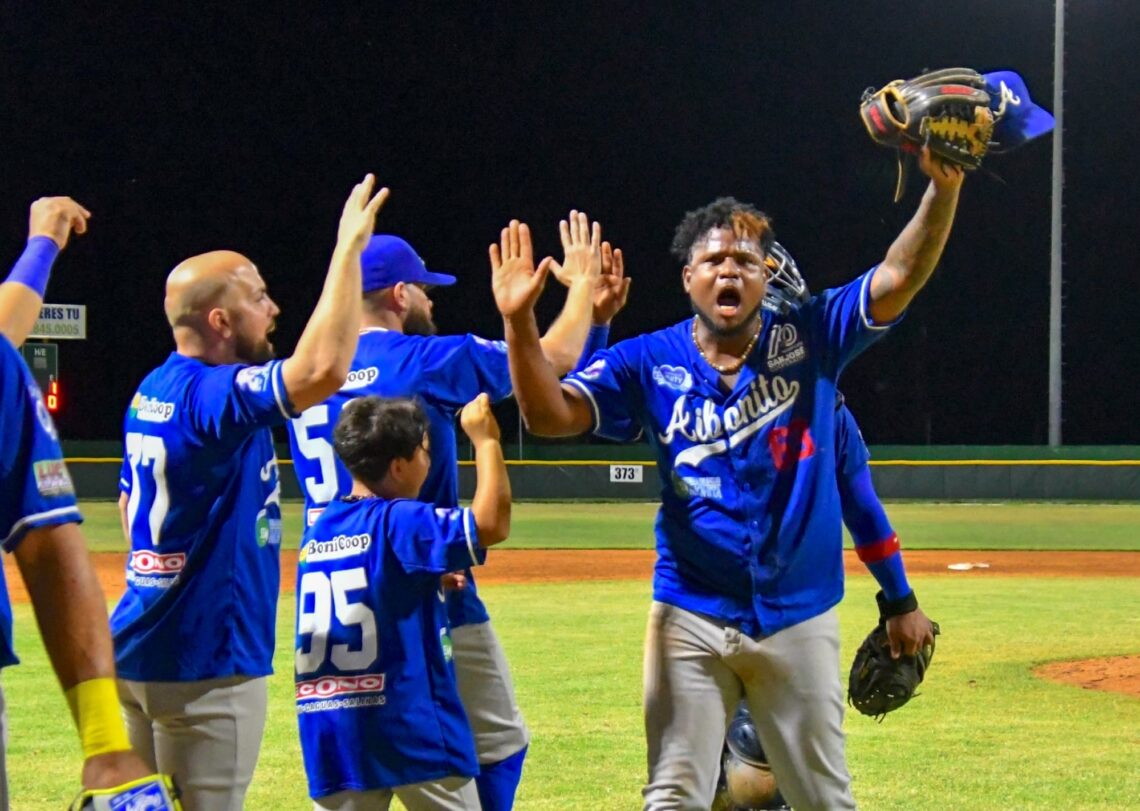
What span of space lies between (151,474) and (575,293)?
134 cm

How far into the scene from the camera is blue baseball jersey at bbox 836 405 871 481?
4000 mm

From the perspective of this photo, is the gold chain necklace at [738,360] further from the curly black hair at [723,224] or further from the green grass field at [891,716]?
the green grass field at [891,716]

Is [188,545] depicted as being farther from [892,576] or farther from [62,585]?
[892,576]

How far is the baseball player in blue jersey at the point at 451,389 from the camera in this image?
4.11 meters

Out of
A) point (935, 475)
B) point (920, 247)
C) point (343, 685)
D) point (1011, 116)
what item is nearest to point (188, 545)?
point (343, 685)

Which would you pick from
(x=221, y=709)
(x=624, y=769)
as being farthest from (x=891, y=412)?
(x=221, y=709)

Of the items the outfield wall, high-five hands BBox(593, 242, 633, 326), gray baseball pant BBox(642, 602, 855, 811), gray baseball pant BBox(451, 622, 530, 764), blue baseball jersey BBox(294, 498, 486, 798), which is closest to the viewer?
blue baseball jersey BBox(294, 498, 486, 798)

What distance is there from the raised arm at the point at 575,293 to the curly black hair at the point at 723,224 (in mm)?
293

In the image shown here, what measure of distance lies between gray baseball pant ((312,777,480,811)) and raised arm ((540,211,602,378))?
1209 millimetres

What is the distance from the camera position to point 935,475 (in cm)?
2366

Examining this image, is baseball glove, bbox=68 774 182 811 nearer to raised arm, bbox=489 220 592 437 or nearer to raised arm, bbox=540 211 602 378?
raised arm, bbox=489 220 592 437

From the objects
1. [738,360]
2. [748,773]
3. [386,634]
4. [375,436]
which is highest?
[738,360]

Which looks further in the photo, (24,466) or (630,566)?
(630,566)

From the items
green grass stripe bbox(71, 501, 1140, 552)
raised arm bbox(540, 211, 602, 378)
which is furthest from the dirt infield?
raised arm bbox(540, 211, 602, 378)
